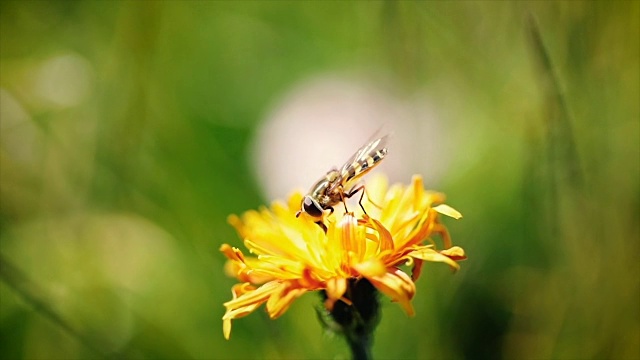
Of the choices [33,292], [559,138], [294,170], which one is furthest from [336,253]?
[294,170]

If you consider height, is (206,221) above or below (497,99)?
below

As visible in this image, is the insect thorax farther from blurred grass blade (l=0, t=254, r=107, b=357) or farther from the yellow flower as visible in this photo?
blurred grass blade (l=0, t=254, r=107, b=357)

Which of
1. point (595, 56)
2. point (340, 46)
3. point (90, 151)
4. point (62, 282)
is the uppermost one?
point (595, 56)

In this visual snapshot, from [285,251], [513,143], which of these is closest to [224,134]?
[513,143]

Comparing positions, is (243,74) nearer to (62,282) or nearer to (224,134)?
(224,134)

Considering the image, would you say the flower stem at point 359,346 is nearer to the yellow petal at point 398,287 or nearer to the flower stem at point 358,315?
the flower stem at point 358,315

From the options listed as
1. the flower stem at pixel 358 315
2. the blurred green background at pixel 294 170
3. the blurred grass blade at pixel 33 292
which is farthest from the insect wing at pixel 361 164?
the blurred grass blade at pixel 33 292
